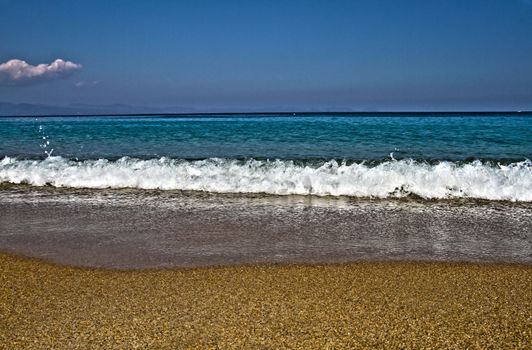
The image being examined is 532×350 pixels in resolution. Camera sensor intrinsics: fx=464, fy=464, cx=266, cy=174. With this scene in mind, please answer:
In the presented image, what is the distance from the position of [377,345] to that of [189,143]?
17282 mm

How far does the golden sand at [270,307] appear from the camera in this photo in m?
3.40

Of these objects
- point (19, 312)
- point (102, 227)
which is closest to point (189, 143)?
point (102, 227)

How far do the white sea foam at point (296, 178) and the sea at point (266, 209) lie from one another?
0.03 m

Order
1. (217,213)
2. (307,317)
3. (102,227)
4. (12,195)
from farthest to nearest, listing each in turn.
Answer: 1. (12,195)
2. (217,213)
3. (102,227)
4. (307,317)

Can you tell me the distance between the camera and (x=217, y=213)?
8.08 meters

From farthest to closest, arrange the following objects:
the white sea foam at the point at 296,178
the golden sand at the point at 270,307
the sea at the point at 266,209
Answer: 1. the white sea foam at the point at 296,178
2. the sea at the point at 266,209
3. the golden sand at the point at 270,307

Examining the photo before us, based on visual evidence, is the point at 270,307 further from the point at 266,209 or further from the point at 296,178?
the point at 296,178

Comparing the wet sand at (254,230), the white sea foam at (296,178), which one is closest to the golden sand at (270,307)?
the wet sand at (254,230)

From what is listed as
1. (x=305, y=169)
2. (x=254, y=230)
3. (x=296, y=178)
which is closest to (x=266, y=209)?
(x=254, y=230)

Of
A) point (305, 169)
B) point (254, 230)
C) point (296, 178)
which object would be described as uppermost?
point (305, 169)

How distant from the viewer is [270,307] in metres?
3.98

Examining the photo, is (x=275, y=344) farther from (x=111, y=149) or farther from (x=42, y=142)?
(x=42, y=142)

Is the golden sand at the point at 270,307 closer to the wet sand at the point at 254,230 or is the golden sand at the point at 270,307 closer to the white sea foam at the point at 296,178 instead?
the wet sand at the point at 254,230

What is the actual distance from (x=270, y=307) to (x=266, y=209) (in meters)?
4.48
